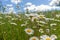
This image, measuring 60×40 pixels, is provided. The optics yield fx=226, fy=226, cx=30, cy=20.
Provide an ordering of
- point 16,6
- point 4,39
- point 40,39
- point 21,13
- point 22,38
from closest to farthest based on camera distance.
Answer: point 40,39
point 4,39
point 22,38
point 16,6
point 21,13

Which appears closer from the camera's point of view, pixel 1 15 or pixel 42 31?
pixel 42 31

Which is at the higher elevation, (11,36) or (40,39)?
(40,39)

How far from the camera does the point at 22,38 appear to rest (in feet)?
6.78

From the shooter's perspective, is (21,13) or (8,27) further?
(21,13)

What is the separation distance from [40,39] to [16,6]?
1.11 m

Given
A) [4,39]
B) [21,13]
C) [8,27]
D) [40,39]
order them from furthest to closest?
[21,13] → [8,27] → [4,39] → [40,39]

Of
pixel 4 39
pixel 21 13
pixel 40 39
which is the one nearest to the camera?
pixel 40 39

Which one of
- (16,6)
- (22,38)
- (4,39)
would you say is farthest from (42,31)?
(16,6)

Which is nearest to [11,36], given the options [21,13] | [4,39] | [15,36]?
[15,36]

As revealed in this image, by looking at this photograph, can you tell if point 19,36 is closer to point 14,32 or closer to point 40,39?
point 14,32

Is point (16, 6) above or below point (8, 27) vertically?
above

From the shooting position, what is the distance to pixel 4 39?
192 centimetres

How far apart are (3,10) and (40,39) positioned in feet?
4.20

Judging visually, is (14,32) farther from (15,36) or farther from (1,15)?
(1,15)
